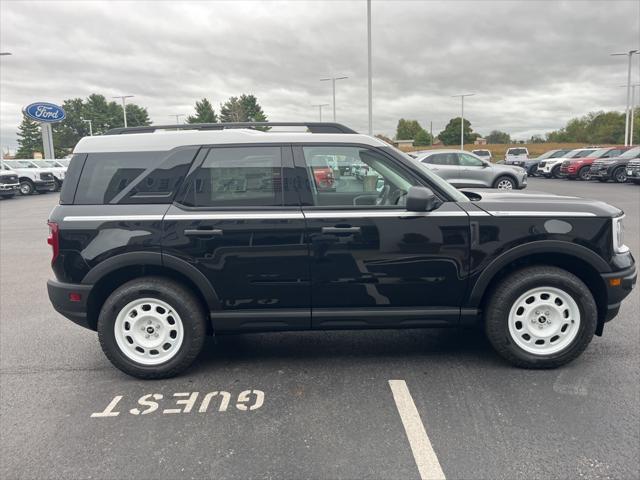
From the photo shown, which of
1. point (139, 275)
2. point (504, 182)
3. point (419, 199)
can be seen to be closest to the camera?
point (419, 199)

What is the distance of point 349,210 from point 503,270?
1.29 meters

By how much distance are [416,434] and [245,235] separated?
1754mm

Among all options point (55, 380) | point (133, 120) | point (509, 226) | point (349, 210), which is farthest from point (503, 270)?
point (133, 120)

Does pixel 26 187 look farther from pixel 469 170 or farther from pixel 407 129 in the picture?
pixel 407 129

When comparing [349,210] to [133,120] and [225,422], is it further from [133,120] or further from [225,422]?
[133,120]

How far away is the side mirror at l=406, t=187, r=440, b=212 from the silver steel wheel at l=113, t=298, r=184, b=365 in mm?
1925

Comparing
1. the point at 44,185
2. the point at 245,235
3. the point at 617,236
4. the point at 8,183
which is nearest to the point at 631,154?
the point at 617,236

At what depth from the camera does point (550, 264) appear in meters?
3.71

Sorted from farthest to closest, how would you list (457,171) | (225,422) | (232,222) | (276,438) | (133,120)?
(133,120)
(457,171)
(232,222)
(225,422)
(276,438)

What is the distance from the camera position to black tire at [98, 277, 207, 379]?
11.7 ft

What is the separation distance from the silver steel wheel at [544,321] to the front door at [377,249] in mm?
492

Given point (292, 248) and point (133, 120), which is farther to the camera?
point (133, 120)

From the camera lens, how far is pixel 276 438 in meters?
2.85

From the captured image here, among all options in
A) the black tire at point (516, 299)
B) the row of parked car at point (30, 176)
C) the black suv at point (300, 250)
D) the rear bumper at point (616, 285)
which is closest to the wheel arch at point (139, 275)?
the black suv at point (300, 250)
